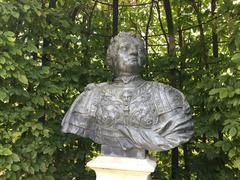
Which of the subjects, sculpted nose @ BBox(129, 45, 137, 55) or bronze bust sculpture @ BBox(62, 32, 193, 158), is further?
sculpted nose @ BBox(129, 45, 137, 55)

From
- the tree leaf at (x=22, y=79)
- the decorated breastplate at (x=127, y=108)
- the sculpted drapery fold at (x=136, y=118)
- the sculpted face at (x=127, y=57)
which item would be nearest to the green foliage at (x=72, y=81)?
the tree leaf at (x=22, y=79)

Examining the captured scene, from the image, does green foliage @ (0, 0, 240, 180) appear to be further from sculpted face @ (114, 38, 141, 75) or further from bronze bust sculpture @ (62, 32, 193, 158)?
sculpted face @ (114, 38, 141, 75)

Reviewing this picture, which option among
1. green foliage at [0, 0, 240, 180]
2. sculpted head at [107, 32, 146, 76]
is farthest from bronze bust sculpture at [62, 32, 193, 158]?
green foliage at [0, 0, 240, 180]

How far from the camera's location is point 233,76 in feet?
10.3

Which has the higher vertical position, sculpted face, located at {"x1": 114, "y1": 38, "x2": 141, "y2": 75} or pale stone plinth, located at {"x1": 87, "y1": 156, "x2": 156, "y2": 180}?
sculpted face, located at {"x1": 114, "y1": 38, "x2": 141, "y2": 75}

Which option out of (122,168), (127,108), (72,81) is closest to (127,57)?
(127,108)

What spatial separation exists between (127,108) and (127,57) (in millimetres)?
386

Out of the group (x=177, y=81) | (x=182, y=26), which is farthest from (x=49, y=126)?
(x=182, y=26)

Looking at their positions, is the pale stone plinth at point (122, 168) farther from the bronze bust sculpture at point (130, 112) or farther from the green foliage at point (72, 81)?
the green foliage at point (72, 81)

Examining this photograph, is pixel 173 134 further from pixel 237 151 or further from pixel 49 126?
pixel 49 126

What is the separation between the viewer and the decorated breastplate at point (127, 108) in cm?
294

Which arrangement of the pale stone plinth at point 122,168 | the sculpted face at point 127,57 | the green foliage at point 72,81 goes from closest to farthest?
the pale stone plinth at point 122,168, the sculpted face at point 127,57, the green foliage at point 72,81

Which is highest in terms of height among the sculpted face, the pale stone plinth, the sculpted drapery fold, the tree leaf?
the sculpted face

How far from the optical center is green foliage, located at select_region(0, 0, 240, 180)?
3248 millimetres
